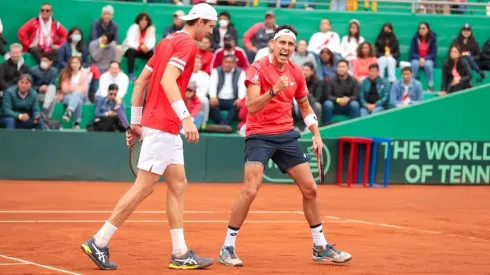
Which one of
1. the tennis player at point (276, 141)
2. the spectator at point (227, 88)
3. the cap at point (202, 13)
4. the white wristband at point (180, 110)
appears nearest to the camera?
the white wristband at point (180, 110)

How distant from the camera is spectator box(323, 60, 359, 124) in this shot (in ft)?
71.1

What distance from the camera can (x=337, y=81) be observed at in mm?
21781

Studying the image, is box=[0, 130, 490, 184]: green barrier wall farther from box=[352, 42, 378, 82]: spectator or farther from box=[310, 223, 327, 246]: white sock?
box=[310, 223, 327, 246]: white sock

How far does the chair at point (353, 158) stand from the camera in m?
20.4

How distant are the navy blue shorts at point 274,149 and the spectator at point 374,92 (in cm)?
1213

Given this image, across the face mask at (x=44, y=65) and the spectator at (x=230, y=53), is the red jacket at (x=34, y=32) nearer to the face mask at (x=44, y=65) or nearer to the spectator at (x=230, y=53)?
the face mask at (x=44, y=65)

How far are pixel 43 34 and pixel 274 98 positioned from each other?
1281 cm

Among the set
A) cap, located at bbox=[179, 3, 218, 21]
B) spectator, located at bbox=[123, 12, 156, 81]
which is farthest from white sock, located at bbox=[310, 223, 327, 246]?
spectator, located at bbox=[123, 12, 156, 81]

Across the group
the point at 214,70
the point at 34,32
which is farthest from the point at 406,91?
the point at 34,32

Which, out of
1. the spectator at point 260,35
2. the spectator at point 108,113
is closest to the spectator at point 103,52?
the spectator at point 108,113

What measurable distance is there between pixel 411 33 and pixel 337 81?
4981 millimetres

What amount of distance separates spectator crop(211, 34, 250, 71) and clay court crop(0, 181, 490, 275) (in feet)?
11.1

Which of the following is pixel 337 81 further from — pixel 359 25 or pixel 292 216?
pixel 292 216

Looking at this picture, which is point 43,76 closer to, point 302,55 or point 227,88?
point 227,88
